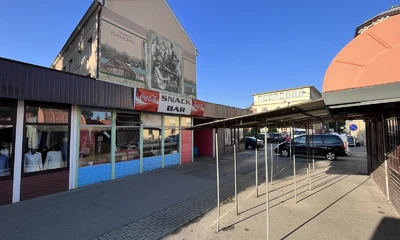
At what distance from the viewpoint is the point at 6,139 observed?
5582mm

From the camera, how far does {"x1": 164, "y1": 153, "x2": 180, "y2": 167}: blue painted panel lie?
10488mm

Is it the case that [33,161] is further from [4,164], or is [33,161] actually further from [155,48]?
[155,48]

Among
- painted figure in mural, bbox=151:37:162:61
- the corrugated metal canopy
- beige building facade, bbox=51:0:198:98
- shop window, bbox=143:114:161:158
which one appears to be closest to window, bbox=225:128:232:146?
beige building facade, bbox=51:0:198:98

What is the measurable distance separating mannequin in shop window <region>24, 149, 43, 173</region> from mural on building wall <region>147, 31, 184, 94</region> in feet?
19.1

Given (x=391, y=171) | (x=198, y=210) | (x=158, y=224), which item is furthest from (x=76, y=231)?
(x=391, y=171)

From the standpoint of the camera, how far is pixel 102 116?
26.0 ft

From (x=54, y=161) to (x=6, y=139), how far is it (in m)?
1.42

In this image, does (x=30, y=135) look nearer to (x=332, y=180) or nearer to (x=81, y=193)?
(x=81, y=193)

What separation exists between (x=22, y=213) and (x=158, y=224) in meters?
3.43

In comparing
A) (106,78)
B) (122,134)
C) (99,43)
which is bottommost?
(122,134)

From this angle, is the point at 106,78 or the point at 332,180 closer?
the point at 332,180

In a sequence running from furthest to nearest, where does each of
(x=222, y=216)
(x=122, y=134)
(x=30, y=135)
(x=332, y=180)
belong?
(x=122, y=134) < (x=332, y=180) < (x=30, y=135) < (x=222, y=216)

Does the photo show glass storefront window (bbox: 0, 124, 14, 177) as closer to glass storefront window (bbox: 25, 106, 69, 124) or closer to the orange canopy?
glass storefront window (bbox: 25, 106, 69, 124)

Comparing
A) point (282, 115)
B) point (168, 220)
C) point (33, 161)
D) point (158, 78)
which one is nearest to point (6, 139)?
point (33, 161)
